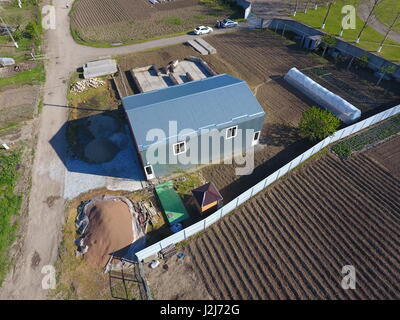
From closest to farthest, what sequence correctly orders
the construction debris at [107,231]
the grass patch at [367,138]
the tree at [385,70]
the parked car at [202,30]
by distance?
the construction debris at [107,231]
the grass patch at [367,138]
the tree at [385,70]
the parked car at [202,30]

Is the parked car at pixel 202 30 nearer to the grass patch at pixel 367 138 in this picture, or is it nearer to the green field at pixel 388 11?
the grass patch at pixel 367 138

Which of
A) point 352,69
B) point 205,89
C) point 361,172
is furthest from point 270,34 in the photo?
point 361,172

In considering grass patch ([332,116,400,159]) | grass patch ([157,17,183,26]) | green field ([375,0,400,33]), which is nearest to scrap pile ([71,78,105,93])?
grass patch ([157,17,183,26])

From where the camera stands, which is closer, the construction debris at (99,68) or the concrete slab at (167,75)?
the concrete slab at (167,75)

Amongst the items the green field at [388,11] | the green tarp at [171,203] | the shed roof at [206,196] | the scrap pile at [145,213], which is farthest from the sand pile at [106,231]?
the green field at [388,11]

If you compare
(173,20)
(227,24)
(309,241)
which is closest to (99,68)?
(173,20)

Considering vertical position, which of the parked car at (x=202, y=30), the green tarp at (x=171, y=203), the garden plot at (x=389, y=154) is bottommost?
the green tarp at (x=171, y=203)
